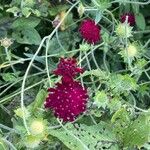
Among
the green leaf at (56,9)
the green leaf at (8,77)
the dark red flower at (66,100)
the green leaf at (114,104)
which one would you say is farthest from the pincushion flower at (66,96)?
the green leaf at (56,9)

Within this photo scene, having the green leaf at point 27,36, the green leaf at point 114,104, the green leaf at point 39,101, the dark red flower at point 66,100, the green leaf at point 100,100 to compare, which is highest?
the dark red flower at point 66,100

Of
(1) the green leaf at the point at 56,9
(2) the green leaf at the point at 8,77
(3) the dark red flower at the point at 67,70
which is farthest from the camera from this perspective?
(1) the green leaf at the point at 56,9

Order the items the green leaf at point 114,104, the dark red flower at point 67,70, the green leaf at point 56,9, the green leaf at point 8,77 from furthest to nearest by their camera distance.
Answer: the green leaf at point 56,9 < the green leaf at point 8,77 < the green leaf at point 114,104 < the dark red flower at point 67,70

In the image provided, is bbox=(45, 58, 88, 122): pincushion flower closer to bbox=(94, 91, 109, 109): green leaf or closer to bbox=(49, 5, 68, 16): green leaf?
bbox=(94, 91, 109, 109): green leaf

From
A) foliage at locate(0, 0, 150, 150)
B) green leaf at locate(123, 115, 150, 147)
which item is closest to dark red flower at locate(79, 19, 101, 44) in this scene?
foliage at locate(0, 0, 150, 150)

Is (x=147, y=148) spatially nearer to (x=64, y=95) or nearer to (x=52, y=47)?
(x=64, y=95)

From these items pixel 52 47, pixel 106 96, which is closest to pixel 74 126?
pixel 106 96

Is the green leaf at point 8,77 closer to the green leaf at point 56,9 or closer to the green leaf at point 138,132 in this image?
the green leaf at point 56,9
